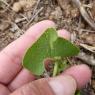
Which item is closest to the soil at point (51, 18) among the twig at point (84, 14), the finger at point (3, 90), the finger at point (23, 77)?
the twig at point (84, 14)

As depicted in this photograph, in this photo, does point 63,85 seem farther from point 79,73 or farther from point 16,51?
point 16,51

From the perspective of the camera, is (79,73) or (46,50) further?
(79,73)

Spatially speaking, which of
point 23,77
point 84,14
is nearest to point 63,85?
point 23,77

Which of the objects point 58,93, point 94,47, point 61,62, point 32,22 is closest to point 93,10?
point 94,47

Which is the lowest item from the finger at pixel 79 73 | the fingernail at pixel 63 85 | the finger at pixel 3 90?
the finger at pixel 3 90

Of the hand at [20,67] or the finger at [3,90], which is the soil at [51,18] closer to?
the hand at [20,67]

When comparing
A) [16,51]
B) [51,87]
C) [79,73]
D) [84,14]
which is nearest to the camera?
[51,87]
